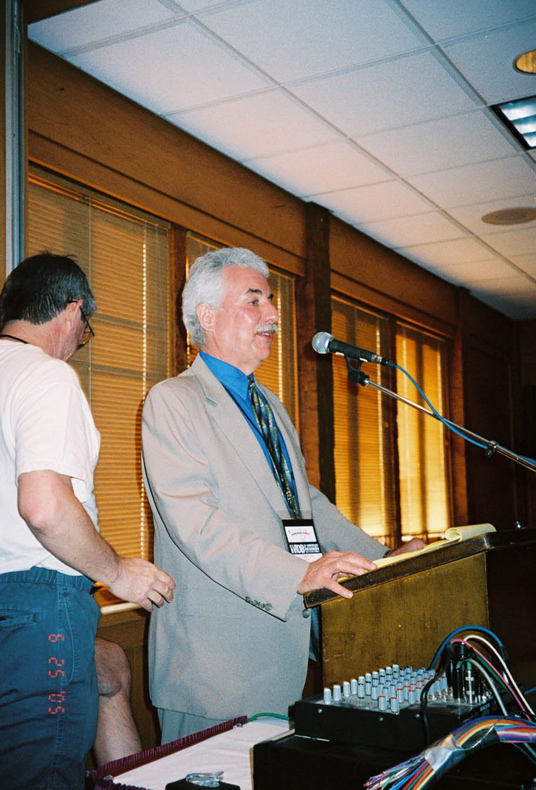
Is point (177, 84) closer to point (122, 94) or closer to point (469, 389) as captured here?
point (122, 94)

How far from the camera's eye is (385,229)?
18.6ft

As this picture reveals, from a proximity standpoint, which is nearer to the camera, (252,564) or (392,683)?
(392,683)

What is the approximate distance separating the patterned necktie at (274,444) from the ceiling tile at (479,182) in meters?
2.96

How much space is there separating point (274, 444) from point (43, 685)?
2.97 ft

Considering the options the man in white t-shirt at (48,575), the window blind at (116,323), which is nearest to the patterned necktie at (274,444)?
the man in white t-shirt at (48,575)

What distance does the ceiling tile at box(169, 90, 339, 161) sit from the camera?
12.1 feet

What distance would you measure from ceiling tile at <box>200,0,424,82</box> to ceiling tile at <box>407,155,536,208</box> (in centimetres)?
151

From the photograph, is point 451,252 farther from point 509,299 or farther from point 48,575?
point 48,575

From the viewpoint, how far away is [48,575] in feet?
5.01

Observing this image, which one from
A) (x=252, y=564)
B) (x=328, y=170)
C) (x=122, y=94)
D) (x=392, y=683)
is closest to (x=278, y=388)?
(x=328, y=170)

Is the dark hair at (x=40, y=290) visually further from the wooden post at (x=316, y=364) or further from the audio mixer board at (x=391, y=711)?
the wooden post at (x=316, y=364)

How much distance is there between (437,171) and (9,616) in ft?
12.9

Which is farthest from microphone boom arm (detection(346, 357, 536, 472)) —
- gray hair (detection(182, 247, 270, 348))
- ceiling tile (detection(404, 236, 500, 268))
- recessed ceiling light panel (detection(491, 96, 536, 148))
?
ceiling tile (detection(404, 236, 500, 268))

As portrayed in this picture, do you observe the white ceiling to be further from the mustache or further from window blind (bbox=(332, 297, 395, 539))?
the mustache
